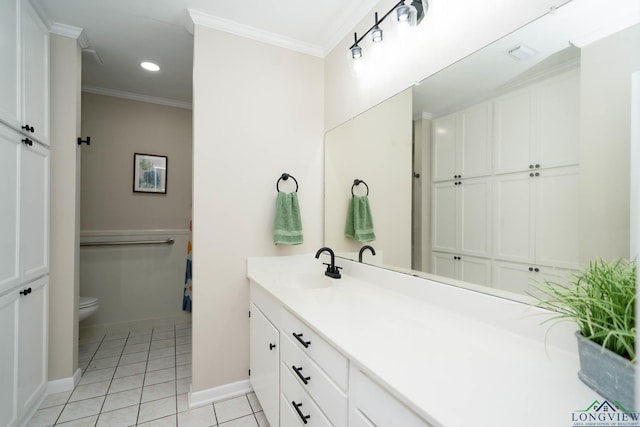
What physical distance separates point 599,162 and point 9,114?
247 cm

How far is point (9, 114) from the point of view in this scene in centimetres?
141

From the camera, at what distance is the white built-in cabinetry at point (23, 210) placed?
1.38m

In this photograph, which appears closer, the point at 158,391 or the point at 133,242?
the point at 158,391

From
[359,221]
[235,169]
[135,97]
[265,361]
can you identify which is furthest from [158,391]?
[135,97]

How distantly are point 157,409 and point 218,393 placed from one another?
0.36 meters

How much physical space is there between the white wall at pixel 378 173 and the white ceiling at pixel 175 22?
2.18 ft

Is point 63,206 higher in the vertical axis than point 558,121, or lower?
lower

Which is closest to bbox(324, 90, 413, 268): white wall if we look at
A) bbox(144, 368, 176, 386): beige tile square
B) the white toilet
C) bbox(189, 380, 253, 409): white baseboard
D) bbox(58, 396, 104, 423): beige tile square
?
bbox(189, 380, 253, 409): white baseboard

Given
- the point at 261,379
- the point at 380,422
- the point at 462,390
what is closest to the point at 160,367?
the point at 261,379

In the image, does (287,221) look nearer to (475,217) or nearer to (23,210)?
(475,217)

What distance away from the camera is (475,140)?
45.2 inches

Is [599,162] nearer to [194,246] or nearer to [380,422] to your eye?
[380,422]

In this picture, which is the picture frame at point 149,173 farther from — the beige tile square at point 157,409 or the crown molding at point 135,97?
the beige tile square at point 157,409

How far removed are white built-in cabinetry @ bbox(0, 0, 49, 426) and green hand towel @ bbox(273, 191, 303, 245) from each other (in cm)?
137
